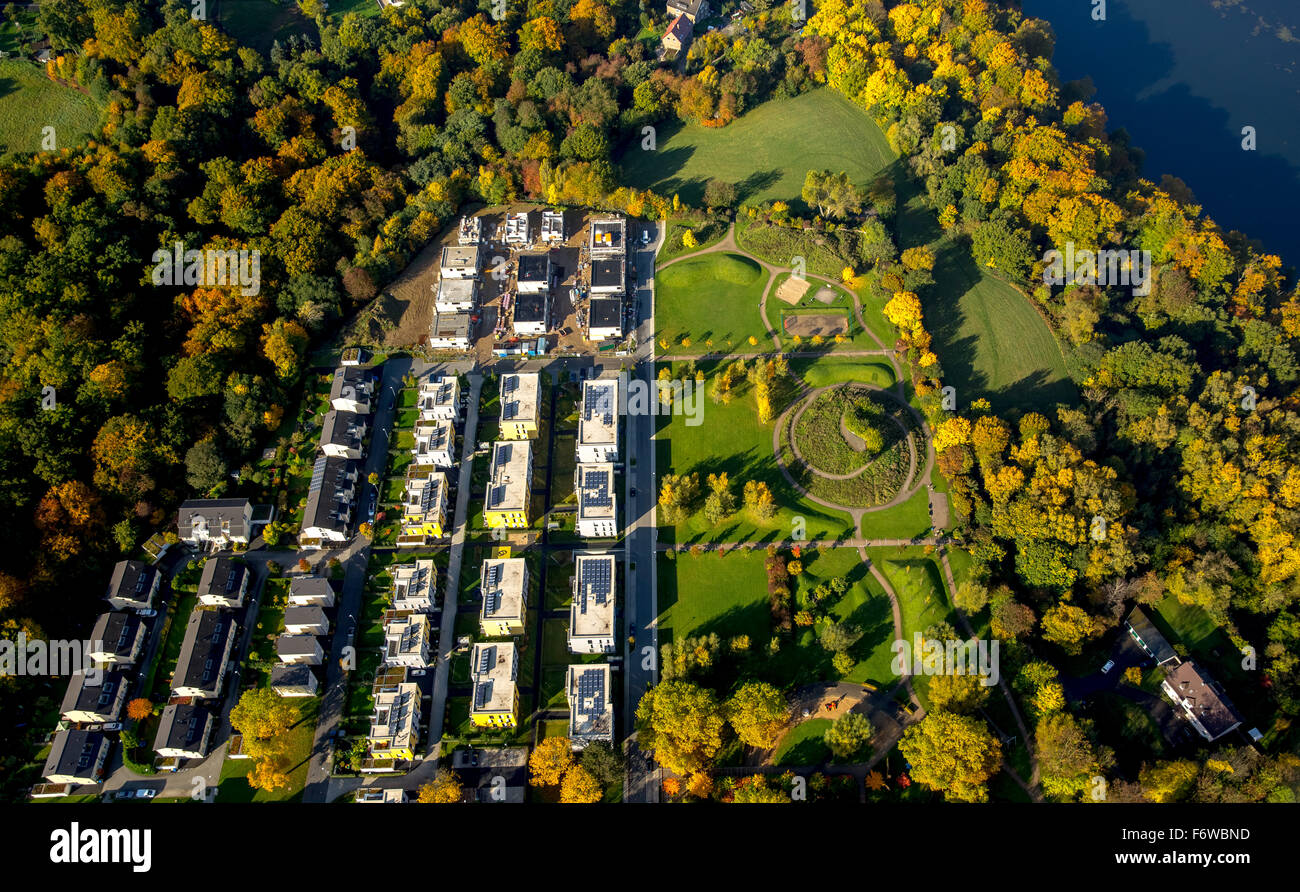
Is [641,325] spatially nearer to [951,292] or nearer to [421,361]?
[421,361]

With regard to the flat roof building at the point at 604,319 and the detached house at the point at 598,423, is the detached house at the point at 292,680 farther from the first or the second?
the flat roof building at the point at 604,319

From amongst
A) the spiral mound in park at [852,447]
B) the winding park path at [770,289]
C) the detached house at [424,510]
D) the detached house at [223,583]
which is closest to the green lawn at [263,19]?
the winding park path at [770,289]

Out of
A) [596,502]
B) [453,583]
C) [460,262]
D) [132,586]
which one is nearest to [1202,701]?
[596,502]

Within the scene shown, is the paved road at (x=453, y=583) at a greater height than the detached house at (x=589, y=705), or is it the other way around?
the paved road at (x=453, y=583)

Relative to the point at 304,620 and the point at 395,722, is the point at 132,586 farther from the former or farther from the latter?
the point at 395,722

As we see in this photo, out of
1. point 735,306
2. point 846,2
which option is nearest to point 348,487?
point 735,306

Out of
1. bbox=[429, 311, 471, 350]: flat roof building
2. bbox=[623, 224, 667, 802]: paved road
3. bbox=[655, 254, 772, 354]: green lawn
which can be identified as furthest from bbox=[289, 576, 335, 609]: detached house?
bbox=[655, 254, 772, 354]: green lawn

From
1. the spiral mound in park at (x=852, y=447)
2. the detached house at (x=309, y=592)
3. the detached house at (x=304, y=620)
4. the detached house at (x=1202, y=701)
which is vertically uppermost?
the spiral mound in park at (x=852, y=447)

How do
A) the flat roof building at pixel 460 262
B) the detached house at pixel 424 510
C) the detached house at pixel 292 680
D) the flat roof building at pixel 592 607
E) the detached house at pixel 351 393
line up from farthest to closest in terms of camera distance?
the flat roof building at pixel 460 262 → the detached house at pixel 351 393 → the detached house at pixel 424 510 → the flat roof building at pixel 592 607 → the detached house at pixel 292 680
